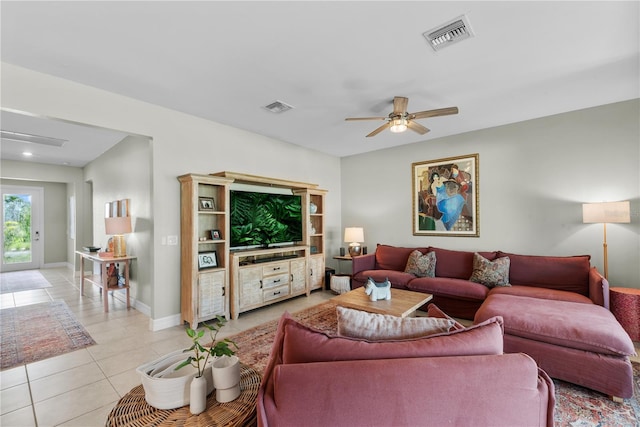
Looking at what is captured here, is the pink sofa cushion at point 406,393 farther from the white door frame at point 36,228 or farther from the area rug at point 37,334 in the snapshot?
the white door frame at point 36,228

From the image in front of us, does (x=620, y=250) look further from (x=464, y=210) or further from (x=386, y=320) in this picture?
(x=386, y=320)

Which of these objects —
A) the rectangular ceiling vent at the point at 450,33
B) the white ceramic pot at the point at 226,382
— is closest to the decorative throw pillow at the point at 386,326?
the white ceramic pot at the point at 226,382

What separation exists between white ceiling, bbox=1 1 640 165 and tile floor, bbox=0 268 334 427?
2725 millimetres

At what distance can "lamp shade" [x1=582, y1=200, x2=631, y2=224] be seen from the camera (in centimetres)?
305

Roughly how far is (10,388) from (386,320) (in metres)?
3.09

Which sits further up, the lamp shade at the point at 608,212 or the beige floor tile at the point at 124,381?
the lamp shade at the point at 608,212

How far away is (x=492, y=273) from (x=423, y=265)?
91 centimetres

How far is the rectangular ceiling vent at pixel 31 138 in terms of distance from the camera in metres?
4.41

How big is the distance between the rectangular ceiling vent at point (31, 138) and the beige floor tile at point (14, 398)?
3.99 metres

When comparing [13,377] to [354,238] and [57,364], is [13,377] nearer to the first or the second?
[57,364]

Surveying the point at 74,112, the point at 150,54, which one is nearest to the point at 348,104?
the point at 150,54

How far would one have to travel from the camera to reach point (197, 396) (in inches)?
46.0

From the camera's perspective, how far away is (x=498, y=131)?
13.9ft

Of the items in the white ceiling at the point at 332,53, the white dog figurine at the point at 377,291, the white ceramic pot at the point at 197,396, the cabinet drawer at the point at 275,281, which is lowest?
the cabinet drawer at the point at 275,281
